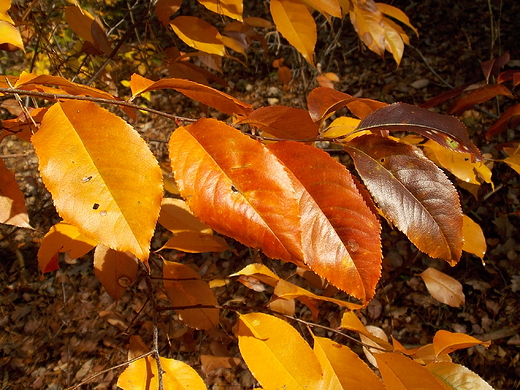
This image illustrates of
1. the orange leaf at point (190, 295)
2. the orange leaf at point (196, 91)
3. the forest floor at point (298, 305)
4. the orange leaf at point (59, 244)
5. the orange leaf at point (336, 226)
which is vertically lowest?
the forest floor at point (298, 305)

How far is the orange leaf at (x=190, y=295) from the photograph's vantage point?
3.26ft

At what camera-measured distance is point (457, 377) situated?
2.21 feet

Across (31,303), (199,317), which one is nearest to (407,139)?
(199,317)

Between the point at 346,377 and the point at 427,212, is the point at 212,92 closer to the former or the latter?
the point at 427,212

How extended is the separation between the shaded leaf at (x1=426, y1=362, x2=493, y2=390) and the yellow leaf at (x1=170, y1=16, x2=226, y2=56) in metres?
0.92

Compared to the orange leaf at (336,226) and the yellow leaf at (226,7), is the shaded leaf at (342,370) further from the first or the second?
the yellow leaf at (226,7)

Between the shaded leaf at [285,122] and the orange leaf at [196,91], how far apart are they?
4 cm

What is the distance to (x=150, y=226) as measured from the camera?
40 cm

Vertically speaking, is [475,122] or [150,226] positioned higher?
[150,226]

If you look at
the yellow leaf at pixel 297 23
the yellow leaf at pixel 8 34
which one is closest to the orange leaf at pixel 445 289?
the yellow leaf at pixel 297 23

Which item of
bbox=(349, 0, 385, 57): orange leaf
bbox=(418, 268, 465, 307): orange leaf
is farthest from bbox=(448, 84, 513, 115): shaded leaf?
bbox=(418, 268, 465, 307): orange leaf

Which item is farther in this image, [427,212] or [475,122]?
[475,122]

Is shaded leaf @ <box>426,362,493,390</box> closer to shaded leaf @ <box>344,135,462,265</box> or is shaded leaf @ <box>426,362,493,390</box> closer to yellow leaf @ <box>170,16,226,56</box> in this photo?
shaded leaf @ <box>344,135,462,265</box>

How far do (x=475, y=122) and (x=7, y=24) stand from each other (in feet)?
8.01
